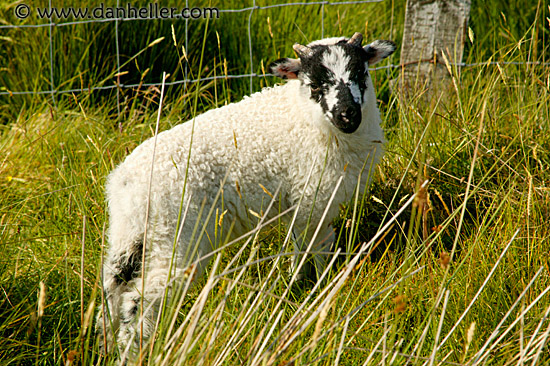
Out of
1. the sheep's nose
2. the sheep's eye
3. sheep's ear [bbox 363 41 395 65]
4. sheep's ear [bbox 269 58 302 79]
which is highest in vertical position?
sheep's ear [bbox 363 41 395 65]

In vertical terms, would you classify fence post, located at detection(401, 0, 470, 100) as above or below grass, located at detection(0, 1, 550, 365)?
above

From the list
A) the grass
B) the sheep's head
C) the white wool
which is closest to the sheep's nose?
the sheep's head

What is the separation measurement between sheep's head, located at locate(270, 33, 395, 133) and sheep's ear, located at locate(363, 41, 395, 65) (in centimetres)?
8

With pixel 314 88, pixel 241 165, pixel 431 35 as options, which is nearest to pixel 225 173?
pixel 241 165

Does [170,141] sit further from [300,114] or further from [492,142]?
[492,142]

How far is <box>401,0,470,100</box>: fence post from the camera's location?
3.96 metres

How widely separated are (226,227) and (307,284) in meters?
0.73

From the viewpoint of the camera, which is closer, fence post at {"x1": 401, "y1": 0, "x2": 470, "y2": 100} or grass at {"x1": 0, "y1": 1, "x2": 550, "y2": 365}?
→ grass at {"x1": 0, "y1": 1, "x2": 550, "y2": 365}

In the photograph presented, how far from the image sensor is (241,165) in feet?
8.89

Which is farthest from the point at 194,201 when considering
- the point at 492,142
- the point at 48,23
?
the point at 48,23

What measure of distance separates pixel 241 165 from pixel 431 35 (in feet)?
6.76

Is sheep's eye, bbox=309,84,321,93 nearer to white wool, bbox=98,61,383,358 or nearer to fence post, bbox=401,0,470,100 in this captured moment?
white wool, bbox=98,61,383,358

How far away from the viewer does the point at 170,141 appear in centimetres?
269

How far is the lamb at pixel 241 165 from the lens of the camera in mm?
2453
